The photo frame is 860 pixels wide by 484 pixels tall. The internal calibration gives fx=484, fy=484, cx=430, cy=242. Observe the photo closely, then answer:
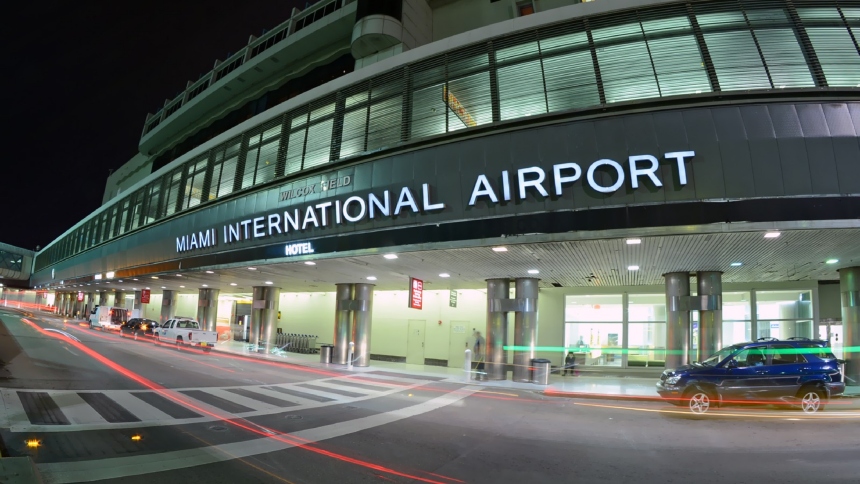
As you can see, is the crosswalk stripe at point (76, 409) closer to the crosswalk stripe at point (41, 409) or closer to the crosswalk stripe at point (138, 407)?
the crosswalk stripe at point (41, 409)

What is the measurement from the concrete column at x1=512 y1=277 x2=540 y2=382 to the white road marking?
1012cm

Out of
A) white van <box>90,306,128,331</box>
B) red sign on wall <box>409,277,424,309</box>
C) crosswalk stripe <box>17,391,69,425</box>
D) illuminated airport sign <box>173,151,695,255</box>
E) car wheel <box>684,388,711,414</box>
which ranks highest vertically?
illuminated airport sign <box>173,151,695,255</box>

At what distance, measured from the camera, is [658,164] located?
1267 centimetres

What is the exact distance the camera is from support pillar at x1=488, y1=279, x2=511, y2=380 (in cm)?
2016

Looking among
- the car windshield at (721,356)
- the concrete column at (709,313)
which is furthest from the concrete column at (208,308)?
the car windshield at (721,356)

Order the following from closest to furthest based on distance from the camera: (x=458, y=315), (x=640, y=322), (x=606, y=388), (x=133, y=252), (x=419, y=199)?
1. (x=419, y=199)
2. (x=606, y=388)
3. (x=640, y=322)
4. (x=458, y=315)
5. (x=133, y=252)

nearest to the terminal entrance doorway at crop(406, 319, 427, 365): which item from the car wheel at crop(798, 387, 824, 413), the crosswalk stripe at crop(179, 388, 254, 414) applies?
the crosswalk stripe at crop(179, 388, 254, 414)

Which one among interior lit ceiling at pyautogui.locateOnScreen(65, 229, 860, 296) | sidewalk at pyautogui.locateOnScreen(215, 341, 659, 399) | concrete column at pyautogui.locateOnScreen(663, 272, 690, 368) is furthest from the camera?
concrete column at pyautogui.locateOnScreen(663, 272, 690, 368)

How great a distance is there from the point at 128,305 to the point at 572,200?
78665 mm

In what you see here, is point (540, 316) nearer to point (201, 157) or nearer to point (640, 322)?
point (640, 322)

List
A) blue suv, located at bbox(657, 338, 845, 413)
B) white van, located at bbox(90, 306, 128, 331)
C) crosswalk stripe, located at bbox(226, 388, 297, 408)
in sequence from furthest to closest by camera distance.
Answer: white van, located at bbox(90, 306, 128, 331)
crosswalk stripe, located at bbox(226, 388, 297, 408)
blue suv, located at bbox(657, 338, 845, 413)

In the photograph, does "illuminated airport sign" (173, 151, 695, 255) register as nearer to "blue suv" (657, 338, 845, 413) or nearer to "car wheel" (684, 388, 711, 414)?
"blue suv" (657, 338, 845, 413)

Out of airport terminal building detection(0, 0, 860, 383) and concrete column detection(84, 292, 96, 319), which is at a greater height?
airport terminal building detection(0, 0, 860, 383)

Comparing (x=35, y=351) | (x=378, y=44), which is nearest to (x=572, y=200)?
(x=378, y=44)
